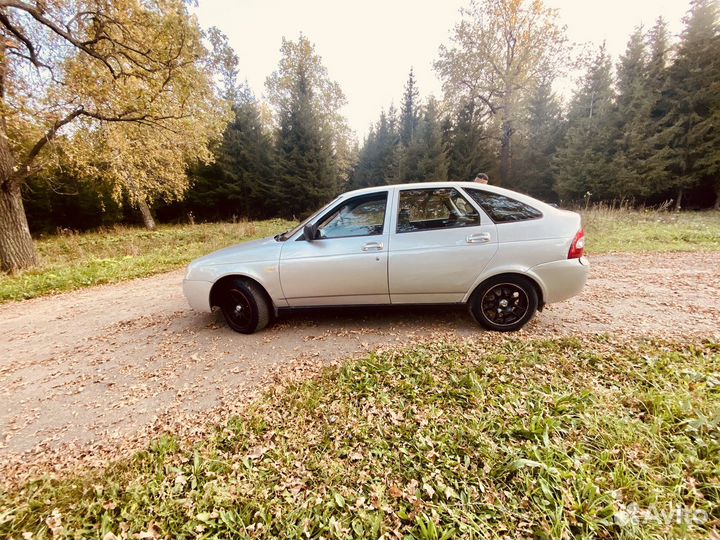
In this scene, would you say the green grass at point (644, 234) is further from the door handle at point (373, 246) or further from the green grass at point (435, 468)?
the door handle at point (373, 246)

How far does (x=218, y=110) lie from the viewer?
11789 millimetres

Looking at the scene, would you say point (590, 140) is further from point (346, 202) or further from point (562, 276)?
point (346, 202)

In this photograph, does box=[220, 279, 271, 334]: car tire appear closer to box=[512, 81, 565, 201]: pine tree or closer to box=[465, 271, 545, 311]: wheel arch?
box=[465, 271, 545, 311]: wheel arch

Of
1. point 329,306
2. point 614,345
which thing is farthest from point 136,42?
point 614,345

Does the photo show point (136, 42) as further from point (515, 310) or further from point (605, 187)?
point (605, 187)

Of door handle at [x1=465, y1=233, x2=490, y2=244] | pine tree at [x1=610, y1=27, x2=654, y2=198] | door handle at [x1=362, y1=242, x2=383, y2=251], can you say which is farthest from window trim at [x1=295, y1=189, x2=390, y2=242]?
pine tree at [x1=610, y1=27, x2=654, y2=198]

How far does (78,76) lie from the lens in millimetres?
7738

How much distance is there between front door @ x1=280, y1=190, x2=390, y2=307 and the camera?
3389 millimetres

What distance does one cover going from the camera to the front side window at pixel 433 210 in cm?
341

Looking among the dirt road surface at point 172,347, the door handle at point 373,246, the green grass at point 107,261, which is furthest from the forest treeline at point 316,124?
the door handle at point 373,246

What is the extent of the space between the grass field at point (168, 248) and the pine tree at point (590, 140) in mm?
5728

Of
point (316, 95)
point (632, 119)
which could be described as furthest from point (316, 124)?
point (632, 119)

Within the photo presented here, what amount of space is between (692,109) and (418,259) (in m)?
23.6

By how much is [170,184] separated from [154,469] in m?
16.1
